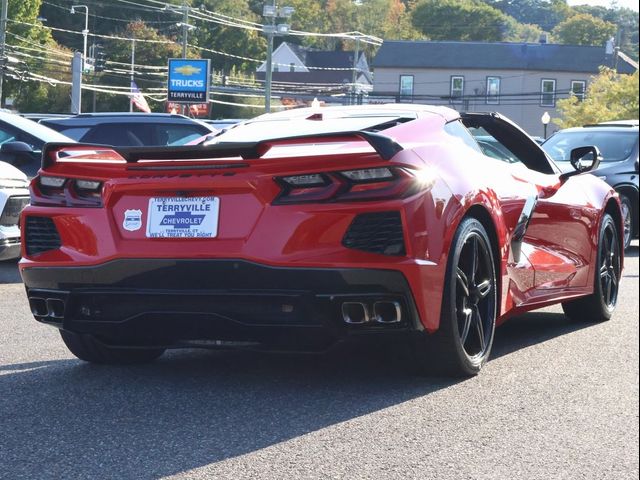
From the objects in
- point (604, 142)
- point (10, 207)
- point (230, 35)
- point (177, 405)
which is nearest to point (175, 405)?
point (177, 405)

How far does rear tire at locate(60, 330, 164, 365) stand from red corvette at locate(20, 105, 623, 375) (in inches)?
1.3

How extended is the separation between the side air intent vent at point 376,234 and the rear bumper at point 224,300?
0.32 ft

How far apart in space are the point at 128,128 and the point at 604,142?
6324mm

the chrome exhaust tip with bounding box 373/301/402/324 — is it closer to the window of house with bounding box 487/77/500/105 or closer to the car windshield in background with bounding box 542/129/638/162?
the car windshield in background with bounding box 542/129/638/162

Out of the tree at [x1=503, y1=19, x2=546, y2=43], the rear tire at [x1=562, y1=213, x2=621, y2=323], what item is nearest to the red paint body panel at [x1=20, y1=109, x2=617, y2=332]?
the rear tire at [x1=562, y1=213, x2=621, y2=323]

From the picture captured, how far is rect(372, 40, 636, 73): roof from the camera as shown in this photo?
6425 cm

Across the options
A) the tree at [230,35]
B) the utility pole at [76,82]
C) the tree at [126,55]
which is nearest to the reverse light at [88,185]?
the tree at [230,35]

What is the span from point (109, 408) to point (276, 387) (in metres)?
0.80

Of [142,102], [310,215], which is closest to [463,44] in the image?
[142,102]

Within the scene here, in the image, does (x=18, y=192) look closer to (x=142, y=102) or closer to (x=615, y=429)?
(x=615, y=429)

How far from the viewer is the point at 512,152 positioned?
7.07m

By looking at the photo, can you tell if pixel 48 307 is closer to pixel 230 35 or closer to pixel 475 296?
pixel 475 296

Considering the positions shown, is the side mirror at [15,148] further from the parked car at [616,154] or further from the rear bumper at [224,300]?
the parked car at [616,154]

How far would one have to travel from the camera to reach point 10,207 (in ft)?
31.4
